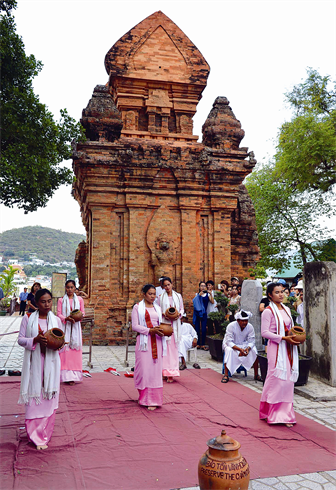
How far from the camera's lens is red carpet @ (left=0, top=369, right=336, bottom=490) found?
4.00m

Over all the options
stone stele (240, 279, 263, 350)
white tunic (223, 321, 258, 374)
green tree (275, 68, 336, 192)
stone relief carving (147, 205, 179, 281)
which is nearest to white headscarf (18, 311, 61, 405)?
white tunic (223, 321, 258, 374)

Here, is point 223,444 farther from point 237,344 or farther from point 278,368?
point 237,344

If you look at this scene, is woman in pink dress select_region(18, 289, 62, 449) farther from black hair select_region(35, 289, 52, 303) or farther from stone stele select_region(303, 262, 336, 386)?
stone stele select_region(303, 262, 336, 386)

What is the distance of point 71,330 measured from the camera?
782 cm

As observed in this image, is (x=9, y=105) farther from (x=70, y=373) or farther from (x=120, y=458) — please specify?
(x=120, y=458)

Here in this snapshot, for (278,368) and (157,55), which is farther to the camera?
(157,55)

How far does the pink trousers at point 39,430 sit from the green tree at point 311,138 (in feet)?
52.5

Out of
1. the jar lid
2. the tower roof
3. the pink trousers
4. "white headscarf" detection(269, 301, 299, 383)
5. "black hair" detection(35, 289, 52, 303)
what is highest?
the tower roof

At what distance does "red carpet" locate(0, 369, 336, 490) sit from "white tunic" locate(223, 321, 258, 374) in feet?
Result: 2.90

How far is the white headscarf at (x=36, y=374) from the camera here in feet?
15.5

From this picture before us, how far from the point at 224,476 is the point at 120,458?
1855mm

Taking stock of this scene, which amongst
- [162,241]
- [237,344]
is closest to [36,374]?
[237,344]

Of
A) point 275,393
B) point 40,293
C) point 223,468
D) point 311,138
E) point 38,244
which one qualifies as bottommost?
point 275,393

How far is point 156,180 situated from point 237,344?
251 inches
